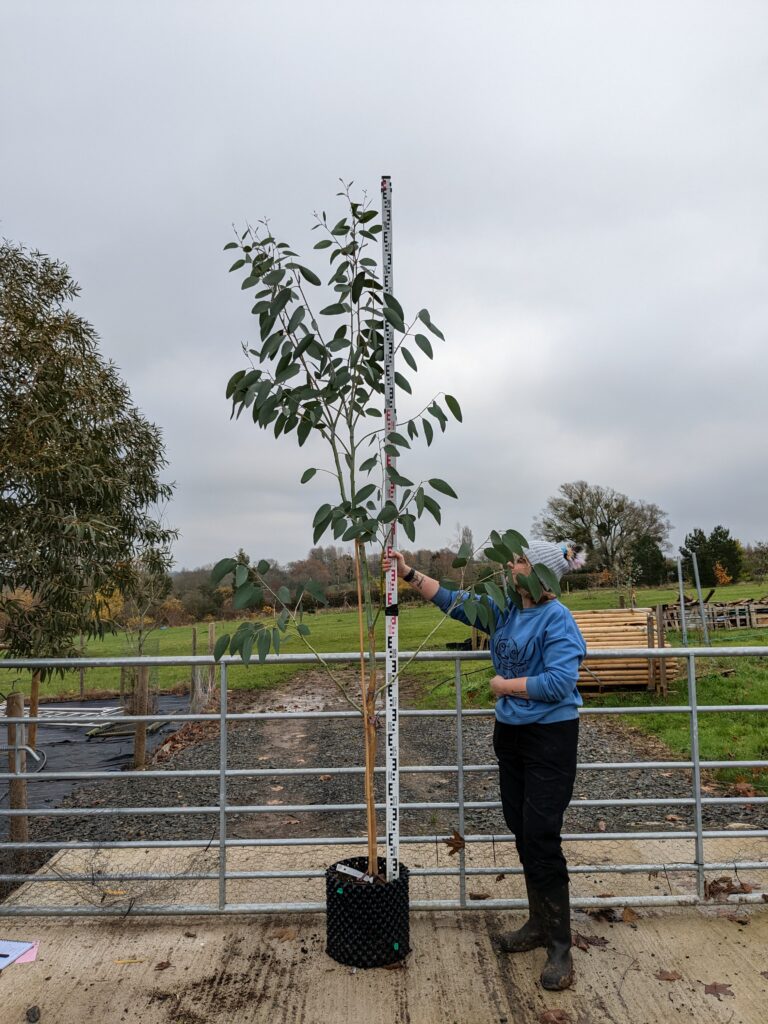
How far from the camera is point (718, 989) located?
3115 mm

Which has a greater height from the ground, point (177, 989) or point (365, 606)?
point (365, 606)

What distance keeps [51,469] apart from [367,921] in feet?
15.5

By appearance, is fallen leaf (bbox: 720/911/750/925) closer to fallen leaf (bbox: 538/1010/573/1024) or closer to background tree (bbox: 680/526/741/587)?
fallen leaf (bbox: 538/1010/573/1024)

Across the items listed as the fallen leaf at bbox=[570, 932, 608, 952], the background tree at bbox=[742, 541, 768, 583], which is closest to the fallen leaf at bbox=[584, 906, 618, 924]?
the fallen leaf at bbox=[570, 932, 608, 952]

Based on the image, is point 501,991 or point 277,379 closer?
point 501,991

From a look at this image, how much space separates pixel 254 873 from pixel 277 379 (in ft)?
7.98

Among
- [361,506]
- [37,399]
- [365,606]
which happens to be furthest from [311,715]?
[37,399]

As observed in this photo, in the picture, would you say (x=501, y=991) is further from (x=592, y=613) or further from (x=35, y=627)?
(x=592, y=613)

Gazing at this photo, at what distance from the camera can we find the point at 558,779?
323cm

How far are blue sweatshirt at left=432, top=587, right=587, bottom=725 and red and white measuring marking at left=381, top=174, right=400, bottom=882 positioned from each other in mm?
272

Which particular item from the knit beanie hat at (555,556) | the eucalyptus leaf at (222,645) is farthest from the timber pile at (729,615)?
the eucalyptus leaf at (222,645)

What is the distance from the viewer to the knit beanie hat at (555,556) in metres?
3.41

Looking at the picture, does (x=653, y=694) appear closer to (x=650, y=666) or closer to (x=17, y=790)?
(x=650, y=666)

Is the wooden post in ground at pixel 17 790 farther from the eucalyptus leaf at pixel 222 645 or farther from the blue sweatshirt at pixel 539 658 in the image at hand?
the blue sweatshirt at pixel 539 658
